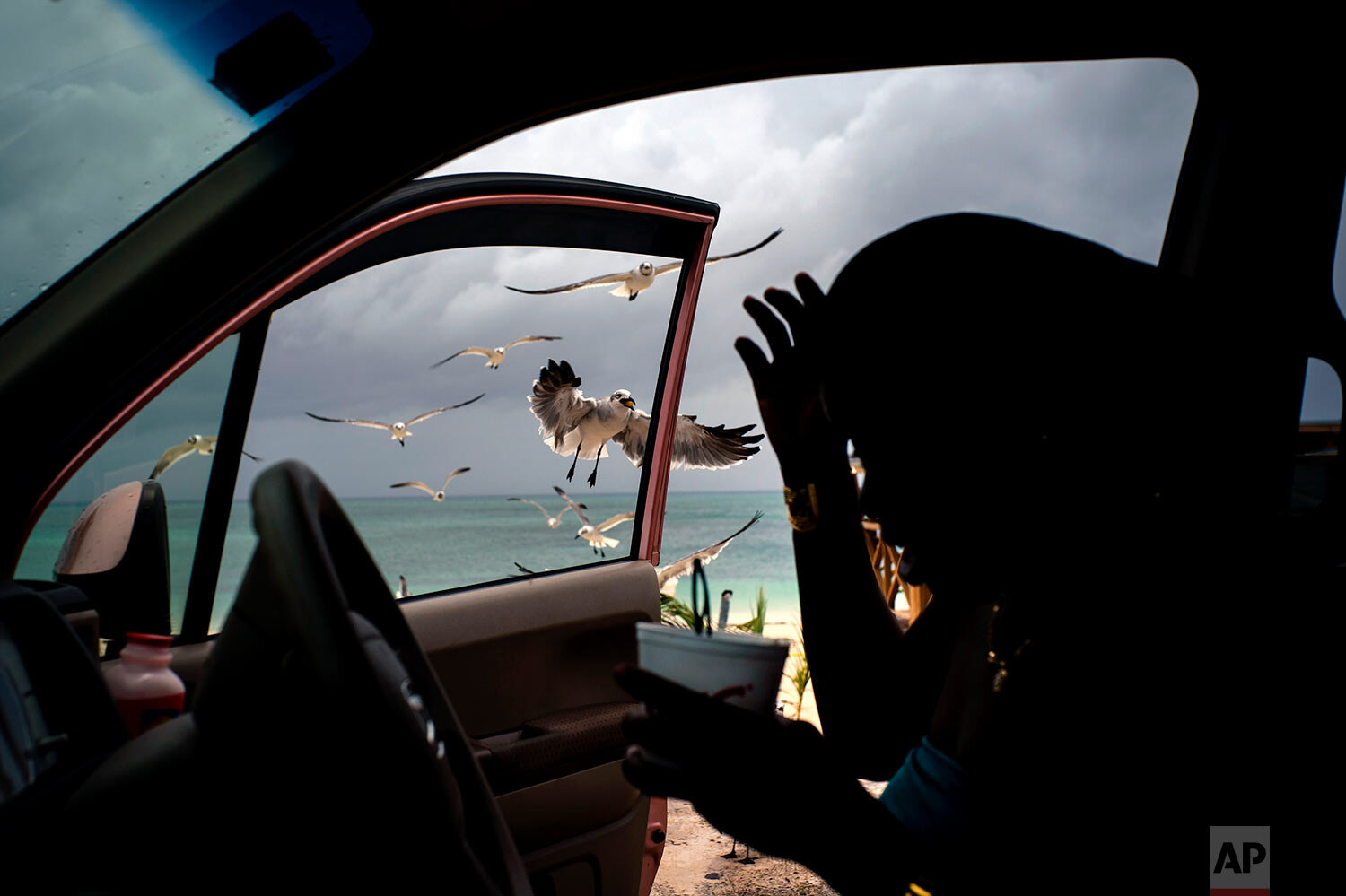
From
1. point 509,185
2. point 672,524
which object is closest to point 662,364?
point 509,185

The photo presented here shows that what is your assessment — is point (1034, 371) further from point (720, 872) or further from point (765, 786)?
point (720, 872)

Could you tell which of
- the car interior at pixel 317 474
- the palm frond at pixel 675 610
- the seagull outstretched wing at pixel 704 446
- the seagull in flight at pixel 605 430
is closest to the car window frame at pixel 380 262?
the car interior at pixel 317 474

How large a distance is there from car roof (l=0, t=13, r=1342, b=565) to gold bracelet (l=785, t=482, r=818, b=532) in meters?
0.56

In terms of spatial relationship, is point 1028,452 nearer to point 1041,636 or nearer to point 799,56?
point 1041,636

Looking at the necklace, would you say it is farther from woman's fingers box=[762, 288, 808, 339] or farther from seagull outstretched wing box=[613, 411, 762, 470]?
seagull outstretched wing box=[613, 411, 762, 470]

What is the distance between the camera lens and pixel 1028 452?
840 mm

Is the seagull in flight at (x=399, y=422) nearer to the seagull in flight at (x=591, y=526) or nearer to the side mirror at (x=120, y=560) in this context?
the seagull in flight at (x=591, y=526)

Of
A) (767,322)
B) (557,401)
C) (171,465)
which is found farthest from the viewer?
(557,401)

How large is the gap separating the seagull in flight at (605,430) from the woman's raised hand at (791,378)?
1.51 metres

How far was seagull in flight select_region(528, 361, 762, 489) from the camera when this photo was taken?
10.0 feet

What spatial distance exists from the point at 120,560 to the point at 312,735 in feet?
1.72

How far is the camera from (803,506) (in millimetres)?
1115

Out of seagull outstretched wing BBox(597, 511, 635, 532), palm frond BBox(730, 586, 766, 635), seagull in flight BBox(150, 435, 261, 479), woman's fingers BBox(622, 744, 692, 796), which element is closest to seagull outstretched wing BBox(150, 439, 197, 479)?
seagull in flight BBox(150, 435, 261, 479)

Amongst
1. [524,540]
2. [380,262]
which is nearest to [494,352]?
[380,262]
